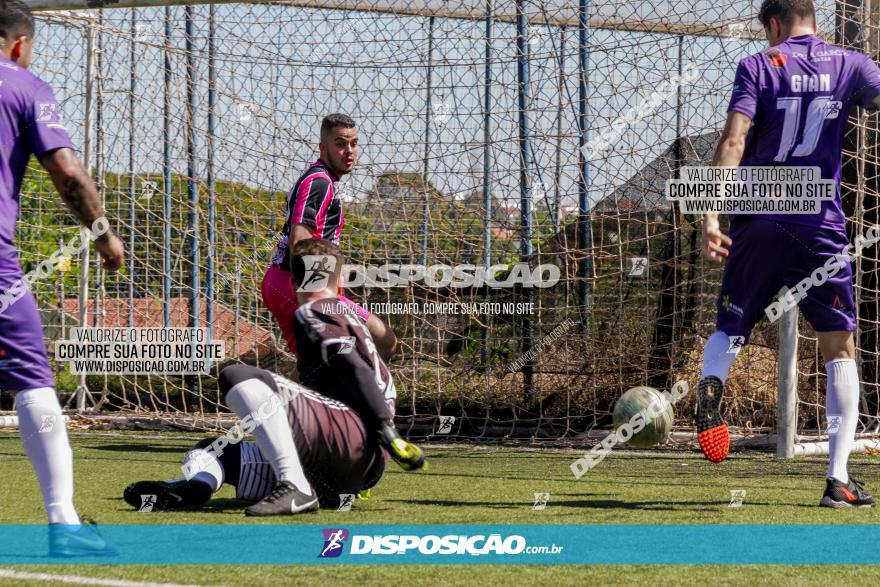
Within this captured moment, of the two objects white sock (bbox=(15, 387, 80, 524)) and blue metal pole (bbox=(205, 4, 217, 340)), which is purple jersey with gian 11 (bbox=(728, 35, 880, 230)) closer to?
white sock (bbox=(15, 387, 80, 524))

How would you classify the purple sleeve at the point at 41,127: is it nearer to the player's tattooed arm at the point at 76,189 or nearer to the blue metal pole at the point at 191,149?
the player's tattooed arm at the point at 76,189

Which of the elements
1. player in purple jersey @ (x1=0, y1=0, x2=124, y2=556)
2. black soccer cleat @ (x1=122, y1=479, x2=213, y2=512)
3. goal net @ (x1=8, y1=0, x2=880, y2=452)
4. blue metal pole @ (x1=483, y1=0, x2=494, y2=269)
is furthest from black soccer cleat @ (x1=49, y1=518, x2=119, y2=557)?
blue metal pole @ (x1=483, y1=0, x2=494, y2=269)

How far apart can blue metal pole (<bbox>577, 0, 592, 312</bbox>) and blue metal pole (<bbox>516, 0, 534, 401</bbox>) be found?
0.40 m

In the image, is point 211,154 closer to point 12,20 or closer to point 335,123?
point 335,123

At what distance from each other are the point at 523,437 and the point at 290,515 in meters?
4.33

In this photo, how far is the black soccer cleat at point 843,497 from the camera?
4488mm

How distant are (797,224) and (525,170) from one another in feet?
12.3

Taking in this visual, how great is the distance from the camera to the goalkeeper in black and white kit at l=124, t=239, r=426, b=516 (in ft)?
13.2

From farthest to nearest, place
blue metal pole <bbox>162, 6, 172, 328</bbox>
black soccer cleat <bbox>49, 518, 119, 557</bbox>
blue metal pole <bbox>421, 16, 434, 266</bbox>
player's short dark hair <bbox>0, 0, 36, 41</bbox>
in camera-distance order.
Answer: blue metal pole <bbox>162, 6, 172, 328</bbox>, blue metal pole <bbox>421, 16, 434, 266</bbox>, player's short dark hair <bbox>0, 0, 36, 41</bbox>, black soccer cleat <bbox>49, 518, 119, 557</bbox>

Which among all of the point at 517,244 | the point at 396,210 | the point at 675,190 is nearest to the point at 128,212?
the point at 396,210

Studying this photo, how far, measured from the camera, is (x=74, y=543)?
3.28 metres

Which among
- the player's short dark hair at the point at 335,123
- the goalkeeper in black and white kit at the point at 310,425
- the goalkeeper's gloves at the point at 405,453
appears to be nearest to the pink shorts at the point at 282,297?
the player's short dark hair at the point at 335,123

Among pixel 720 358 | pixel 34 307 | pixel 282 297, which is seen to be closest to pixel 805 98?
pixel 720 358

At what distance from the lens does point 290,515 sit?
409 centimetres
